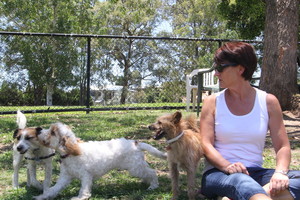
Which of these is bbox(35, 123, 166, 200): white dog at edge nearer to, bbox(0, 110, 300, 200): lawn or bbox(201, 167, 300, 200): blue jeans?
bbox(0, 110, 300, 200): lawn

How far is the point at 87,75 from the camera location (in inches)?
359

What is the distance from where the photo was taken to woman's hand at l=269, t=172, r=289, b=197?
2.23 metres

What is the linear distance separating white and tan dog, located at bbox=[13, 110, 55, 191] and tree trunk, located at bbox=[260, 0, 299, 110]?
18.4ft

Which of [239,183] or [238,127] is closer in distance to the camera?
[239,183]

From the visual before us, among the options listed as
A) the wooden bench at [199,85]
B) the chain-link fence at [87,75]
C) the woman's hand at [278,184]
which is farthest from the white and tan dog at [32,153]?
the chain-link fence at [87,75]

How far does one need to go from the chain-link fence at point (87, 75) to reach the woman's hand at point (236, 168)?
6.87 m

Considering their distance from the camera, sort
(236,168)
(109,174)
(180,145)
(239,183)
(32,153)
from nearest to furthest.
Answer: (239,183) < (236,168) < (180,145) < (32,153) < (109,174)

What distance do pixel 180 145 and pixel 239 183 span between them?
0.78 meters

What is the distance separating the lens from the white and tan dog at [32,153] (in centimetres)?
326

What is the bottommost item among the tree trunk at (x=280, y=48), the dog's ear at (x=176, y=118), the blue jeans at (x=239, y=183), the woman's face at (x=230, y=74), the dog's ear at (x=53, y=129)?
the blue jeans at (x=239, y=183)

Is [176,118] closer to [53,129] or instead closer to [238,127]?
[238,127]

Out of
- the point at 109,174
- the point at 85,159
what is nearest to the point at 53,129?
the point at 85,159

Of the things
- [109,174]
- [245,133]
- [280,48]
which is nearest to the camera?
[245,133]

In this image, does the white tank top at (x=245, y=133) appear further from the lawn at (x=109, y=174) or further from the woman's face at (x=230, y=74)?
the lawn at (x=109, y=174)
